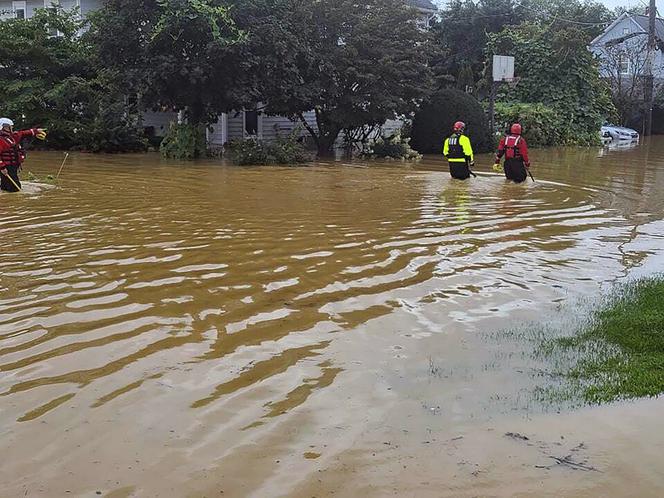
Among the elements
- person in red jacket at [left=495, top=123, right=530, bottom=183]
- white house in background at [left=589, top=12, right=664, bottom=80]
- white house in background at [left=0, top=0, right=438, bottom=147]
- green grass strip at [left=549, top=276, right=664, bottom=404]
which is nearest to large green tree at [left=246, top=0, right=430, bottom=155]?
white house in background at [left=0, top=0, right=438, bottom=147]

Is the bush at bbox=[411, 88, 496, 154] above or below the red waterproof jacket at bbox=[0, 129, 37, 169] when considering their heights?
above

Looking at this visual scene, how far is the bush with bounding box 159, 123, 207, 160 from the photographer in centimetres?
2381

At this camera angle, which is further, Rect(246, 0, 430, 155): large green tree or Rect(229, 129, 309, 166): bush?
Rect(246, 0, 430, 155): large green tree

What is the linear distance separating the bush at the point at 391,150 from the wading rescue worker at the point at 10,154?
13783mm

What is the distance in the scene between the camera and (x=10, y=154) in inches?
529

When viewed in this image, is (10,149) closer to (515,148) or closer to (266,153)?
(266,153)

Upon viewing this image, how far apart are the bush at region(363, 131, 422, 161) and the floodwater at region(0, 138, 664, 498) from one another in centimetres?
1377

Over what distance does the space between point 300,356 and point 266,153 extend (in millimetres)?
17226

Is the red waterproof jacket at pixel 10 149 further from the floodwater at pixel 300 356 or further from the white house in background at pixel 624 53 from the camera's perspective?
the white house in background at pixel 624 53

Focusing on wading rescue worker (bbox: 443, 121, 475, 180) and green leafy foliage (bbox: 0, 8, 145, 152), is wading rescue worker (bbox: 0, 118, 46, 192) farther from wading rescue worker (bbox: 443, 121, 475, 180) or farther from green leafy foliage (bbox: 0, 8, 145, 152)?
green leafy foliage (bbox: 0, 8, 145, 152)

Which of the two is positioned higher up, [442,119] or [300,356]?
[442,119]

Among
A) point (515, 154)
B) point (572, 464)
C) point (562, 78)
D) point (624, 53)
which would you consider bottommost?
point (572, 464)

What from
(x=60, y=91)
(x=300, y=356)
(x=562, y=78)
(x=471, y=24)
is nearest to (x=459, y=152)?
(x=300, y=356)

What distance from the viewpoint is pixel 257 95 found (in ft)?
73.6
